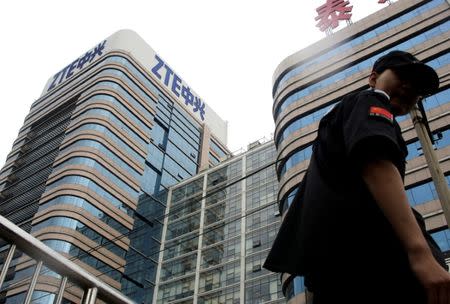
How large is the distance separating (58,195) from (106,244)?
23.6 feet

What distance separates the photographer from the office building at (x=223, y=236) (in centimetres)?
4456

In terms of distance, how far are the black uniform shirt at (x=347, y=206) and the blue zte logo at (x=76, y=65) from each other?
63145 millimetres

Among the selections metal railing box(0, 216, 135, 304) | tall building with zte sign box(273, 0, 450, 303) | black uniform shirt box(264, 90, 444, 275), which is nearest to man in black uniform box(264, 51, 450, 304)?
black uniform shirt box(264, 90, 444, 275)

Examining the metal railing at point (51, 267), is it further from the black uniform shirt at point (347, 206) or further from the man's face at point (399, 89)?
the man's face at point (399, 89)

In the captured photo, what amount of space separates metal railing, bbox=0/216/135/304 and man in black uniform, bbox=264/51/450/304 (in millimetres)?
1222

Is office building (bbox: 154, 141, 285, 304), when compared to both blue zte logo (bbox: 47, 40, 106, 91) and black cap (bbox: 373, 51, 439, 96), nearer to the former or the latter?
blue zte logo (bbox: 47, 40, 106, 91)

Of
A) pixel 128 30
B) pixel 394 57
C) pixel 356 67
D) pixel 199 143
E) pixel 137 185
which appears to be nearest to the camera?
pixel 394 57

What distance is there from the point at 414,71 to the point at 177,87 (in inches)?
2610

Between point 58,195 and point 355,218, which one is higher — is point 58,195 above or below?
above

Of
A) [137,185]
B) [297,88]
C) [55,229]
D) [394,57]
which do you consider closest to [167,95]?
[137,185]

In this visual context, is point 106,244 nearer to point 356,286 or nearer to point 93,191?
point 93,191

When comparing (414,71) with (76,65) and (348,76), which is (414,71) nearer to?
(348,76)

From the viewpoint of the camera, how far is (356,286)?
5.43 ft

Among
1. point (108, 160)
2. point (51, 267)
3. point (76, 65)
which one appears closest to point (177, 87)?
point (76, 65)
